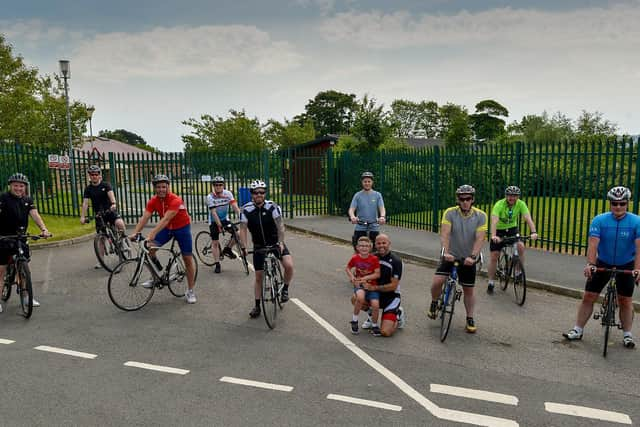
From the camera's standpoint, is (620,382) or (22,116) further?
(22,116)

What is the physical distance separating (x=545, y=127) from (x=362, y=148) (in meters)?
34.2

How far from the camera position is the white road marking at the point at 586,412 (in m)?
4.12

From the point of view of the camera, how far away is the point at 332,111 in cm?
8600

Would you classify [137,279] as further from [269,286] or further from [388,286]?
[388,286]

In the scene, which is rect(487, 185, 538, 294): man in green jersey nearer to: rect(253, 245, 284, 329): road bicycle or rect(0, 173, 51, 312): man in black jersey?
rect(253, 245, 284, 329): road bicycle

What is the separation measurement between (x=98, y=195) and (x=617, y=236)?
8.76 m

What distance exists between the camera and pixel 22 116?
72.5 feet

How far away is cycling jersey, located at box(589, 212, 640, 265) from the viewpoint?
554 cm

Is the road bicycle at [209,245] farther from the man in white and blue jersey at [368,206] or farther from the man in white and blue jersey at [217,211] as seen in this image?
the man in white and blue jersey at [368,206]

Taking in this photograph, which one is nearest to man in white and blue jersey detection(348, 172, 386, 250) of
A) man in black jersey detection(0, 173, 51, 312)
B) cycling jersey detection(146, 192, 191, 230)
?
cycling jersey detection(146, 192, 191, 230)

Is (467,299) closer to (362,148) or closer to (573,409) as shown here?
(573,409)

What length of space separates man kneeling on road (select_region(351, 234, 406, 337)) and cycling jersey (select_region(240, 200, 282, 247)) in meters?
1.45

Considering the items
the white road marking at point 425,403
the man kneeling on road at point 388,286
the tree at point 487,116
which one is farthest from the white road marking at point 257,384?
the tree at point 487,116

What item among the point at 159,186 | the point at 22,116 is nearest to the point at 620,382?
the point at 159,186
